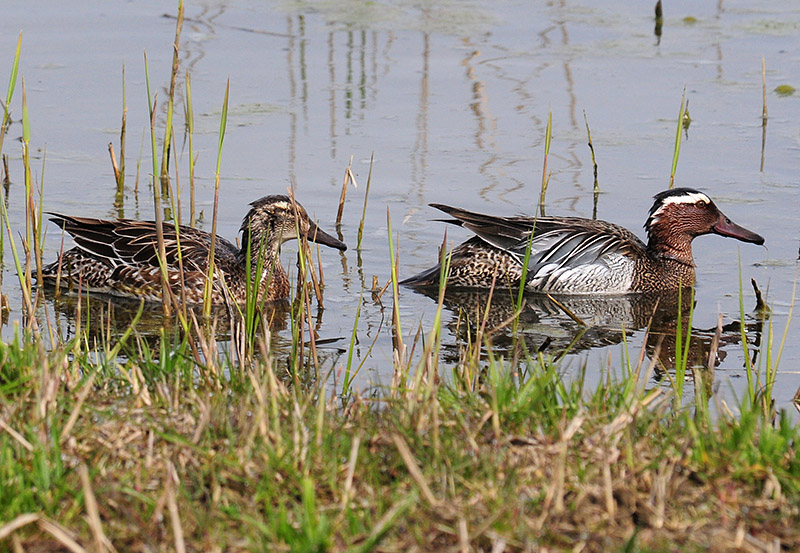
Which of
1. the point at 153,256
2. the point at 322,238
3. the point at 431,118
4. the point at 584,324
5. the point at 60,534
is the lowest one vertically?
the point at 584,324

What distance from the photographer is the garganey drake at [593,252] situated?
25.9ft

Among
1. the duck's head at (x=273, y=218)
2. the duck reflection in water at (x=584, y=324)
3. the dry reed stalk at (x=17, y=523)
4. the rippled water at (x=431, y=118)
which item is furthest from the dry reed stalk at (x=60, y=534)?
the duck's head at (x=273, y=218)

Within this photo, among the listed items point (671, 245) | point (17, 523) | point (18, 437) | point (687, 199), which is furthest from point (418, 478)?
point (671, 245)

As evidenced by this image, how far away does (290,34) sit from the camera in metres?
12.7

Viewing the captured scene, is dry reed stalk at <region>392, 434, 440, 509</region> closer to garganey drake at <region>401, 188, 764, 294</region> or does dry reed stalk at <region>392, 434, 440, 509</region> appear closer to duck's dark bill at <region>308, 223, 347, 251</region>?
duck's dark bill at <region>308, 223, 347, 251</region>

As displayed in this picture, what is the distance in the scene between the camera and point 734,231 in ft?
25.7

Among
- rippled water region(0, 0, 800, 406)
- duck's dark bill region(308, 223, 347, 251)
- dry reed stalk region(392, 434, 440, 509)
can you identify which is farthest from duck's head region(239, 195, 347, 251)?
dry reed stalk region(392, 434, 440, 509)

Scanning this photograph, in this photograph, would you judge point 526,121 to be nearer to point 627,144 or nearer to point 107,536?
point 627,144

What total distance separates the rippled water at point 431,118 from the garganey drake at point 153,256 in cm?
38

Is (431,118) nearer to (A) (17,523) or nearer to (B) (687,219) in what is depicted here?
(B) (687,219)

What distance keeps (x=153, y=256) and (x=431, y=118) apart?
11.5 ft

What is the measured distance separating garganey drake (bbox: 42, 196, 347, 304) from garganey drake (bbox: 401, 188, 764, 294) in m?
1.22

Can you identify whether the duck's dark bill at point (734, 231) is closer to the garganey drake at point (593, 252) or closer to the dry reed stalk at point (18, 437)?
the garganey drake at point (593, 252)

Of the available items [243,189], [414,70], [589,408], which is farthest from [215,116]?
[589,408]
